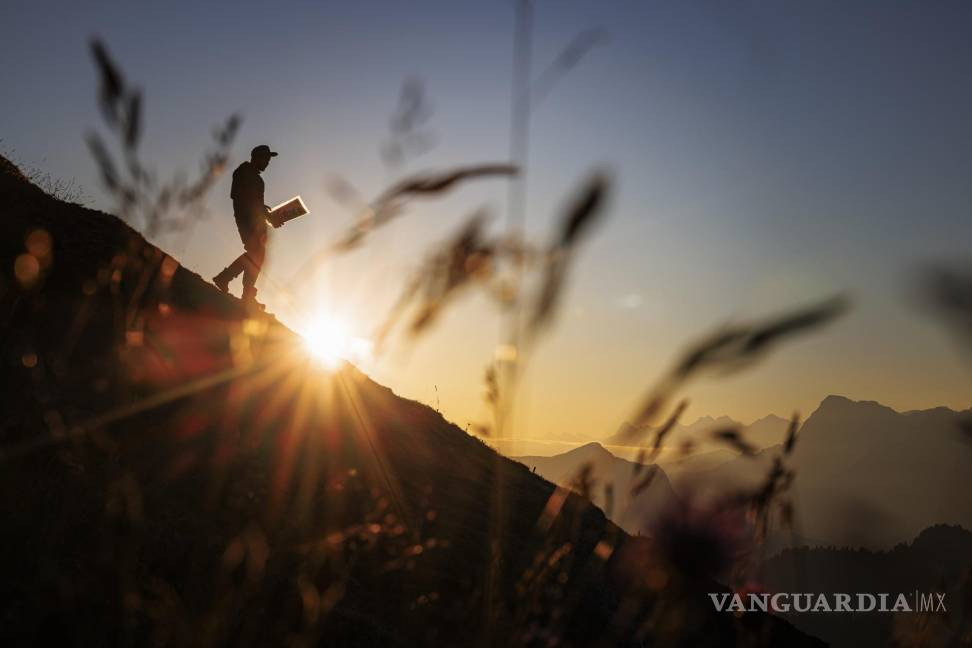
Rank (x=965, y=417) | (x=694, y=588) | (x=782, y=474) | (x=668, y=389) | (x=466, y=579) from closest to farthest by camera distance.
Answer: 1. (x=668, y=389)
2. (x=965, y=417)
3. (x=782, y=474)
4. (x=694, y=588)
5. (x=466, y=579)

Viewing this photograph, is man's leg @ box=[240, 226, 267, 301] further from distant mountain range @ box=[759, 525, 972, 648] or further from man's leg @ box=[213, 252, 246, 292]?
distant mountain range @ box=[759, 525, 972, 648]

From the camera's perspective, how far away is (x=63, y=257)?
5906 millimetres

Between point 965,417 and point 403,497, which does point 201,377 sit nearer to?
point 403,497

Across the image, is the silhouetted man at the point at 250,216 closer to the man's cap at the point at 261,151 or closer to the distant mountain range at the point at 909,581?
the man's cap at the point at 261,151

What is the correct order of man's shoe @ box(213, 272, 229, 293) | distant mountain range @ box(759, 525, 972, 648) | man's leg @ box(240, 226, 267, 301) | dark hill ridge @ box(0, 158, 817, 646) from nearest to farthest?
1. distant mountain range @ box(759, 525, 972, 648)
2. dark hill ridge @ box(0, 158, 817, 646)
3. man's leg @ box(240, 226, 267, 301)
4. man's shoe @ box(213, 272, 229, 293)

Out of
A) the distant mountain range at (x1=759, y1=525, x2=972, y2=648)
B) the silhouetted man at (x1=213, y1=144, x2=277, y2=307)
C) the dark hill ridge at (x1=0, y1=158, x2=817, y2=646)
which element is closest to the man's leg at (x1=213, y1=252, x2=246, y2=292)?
the silhouetted man at (x1=213, y1=144, x2=277, y2=307)

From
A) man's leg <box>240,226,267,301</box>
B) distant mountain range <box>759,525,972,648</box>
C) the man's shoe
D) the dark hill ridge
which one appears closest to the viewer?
distant mountain range <box>759,525,972,648</box>

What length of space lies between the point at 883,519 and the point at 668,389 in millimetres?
659

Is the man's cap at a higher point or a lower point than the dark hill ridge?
higher

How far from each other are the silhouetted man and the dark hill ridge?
83cm

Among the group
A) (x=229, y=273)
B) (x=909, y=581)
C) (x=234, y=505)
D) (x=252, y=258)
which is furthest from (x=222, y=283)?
(x=909, y=581)

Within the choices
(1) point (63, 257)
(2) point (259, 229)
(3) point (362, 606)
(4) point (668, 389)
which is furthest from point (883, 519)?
(2) point (259, 229)

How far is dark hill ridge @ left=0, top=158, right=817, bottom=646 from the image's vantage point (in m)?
1.63

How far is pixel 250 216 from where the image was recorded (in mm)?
8102
